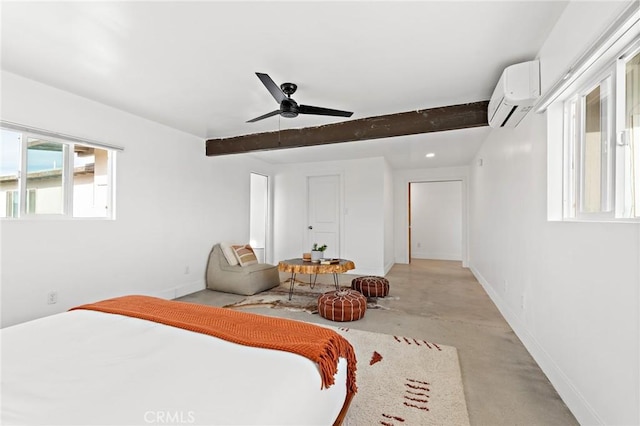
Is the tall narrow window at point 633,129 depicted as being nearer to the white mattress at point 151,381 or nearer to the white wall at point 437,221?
the white mattress at point 151,381

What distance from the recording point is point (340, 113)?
102 inches

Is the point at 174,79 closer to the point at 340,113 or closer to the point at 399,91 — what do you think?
the point at 340,113

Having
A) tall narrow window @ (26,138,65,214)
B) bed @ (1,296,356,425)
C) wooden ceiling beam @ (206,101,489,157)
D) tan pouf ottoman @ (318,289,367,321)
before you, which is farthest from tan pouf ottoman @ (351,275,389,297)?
tall narrow window @ (26,138,65,214)

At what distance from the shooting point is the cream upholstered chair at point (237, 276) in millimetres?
4094

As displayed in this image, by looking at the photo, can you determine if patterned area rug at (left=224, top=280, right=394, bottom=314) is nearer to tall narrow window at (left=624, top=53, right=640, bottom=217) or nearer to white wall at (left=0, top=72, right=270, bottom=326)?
white wall at (left=0, top=72, right=270, bottom=326)

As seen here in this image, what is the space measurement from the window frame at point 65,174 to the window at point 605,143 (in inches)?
171

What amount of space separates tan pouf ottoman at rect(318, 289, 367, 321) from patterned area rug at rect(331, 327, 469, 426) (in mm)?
411

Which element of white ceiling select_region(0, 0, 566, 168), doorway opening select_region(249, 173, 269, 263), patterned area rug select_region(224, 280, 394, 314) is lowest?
patterned area rug select_region(224, 280, 394, 314)

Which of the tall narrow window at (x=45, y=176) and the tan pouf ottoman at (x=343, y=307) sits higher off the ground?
the tall narrow window at (x=45, y=176)

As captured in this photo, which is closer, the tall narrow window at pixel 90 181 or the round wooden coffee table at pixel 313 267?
the tall narrow window at pixel 90 181

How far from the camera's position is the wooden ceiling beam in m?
3.09

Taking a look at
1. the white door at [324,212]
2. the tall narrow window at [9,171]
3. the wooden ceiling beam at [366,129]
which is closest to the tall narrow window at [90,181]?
the tall narrow window at [9,171]

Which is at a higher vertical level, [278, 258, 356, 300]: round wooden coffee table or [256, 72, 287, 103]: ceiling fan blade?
[256, 72, 287, 103]: ceiling fan blade

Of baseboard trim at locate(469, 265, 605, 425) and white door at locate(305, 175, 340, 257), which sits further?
white door at locate(305, 175, 340, 257)
